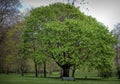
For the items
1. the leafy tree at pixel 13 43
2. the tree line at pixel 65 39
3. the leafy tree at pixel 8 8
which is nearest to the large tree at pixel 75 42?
the tree line at pixel 65 39

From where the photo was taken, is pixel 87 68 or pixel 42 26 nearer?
pixel 87 68

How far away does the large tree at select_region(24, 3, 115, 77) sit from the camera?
26156 mm

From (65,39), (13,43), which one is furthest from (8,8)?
(13,43)

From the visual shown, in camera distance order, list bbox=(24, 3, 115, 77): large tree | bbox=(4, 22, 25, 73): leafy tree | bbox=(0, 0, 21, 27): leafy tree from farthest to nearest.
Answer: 1. bbox=(4, 22, 25, 73): leafy tree
2. bbox=(24, 3, 115, 77): large tree
3. bbox=(0, 0, 21, 27): leafy tree

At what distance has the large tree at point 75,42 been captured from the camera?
26156 millimetres

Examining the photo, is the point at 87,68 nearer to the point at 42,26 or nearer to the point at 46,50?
the point at 46,50

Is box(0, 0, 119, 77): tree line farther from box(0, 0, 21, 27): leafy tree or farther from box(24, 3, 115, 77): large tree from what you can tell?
box(0, 0, 21, 27): leafy tree

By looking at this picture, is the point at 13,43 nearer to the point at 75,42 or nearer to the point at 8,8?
the point at 75,42

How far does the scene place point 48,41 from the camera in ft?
88.7

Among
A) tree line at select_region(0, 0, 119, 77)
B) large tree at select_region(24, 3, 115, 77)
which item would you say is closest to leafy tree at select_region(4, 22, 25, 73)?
tree line at select_region(0, 0, 119, 77)

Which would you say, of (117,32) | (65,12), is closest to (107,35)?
(65,12)

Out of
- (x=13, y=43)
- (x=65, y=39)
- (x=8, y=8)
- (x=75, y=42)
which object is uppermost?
(x=8, y=8)

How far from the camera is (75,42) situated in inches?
1044

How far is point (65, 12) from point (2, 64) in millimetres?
10474
